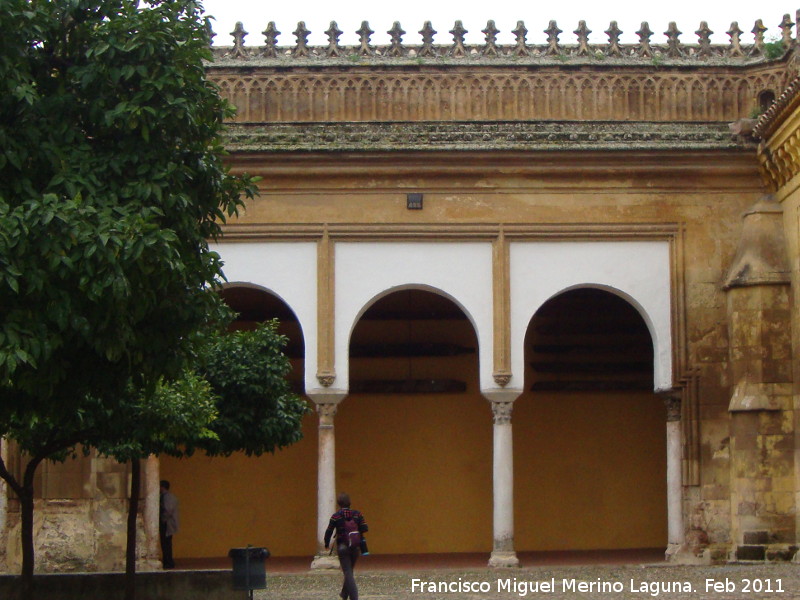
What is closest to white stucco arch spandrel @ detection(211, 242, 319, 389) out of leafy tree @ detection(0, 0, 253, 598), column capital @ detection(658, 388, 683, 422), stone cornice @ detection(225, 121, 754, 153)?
stone cornice @ detection(225, 121, 754, 153)

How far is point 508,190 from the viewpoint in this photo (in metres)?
16.9

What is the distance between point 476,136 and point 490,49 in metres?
1.14

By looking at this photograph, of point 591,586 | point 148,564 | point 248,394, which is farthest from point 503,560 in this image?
point 248,394

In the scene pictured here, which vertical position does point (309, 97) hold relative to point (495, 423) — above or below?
above

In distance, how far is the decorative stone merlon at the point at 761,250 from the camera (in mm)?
16250

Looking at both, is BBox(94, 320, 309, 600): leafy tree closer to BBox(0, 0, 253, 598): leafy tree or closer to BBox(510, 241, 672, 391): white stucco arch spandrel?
BBox(0, 0, 253, 598): leafy tree

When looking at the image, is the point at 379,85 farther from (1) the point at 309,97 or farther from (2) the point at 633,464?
(2) the point at 633,464

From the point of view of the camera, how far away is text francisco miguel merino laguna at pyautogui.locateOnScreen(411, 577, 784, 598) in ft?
43.9

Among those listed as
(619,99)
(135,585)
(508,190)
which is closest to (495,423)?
(508,190)

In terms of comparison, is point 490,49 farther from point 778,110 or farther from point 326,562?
point 326,562

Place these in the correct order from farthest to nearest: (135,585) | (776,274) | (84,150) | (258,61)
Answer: (258,61)
(776,274)
(135,585)
(84,150)

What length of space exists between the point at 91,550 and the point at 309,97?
225 inches

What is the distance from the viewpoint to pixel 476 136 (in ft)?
55.6

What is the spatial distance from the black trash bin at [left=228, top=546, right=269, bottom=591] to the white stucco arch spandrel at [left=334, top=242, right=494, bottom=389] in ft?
17.1
